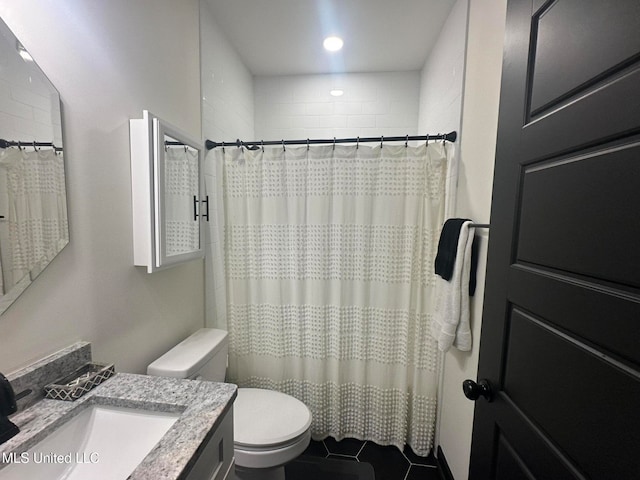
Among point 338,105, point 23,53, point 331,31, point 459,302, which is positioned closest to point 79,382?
point 23,53

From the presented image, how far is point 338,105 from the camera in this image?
2301 mm

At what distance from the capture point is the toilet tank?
1.14 m

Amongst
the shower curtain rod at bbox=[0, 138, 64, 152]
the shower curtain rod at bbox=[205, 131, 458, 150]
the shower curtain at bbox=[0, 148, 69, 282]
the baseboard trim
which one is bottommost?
the baseboard trim

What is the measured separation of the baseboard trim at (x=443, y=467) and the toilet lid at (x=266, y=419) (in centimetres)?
84

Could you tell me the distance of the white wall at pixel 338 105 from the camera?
88.7 inches

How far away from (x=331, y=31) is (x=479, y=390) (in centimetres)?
210

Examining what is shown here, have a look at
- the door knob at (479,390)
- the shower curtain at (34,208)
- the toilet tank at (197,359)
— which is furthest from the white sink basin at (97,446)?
the door knob at (479,390)

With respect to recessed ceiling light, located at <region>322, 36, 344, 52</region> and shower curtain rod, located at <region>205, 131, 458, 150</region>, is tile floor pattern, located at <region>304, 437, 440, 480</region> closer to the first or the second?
shower curtain rod, located at <region>205, 131, 458, 150</region>

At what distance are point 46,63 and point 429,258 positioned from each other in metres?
1.71

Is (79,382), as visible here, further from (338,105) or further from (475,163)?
(338,105)

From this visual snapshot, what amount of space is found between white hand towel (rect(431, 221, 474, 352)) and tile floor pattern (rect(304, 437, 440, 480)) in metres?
0.83

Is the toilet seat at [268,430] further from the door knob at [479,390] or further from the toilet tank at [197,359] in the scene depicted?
the door knob at [479,390]

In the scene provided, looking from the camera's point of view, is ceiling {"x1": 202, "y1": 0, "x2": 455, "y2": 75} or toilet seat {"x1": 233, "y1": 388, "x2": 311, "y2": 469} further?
ceiling {"x1": 202, "y1": 0, "x2": 455, "y2": 75}

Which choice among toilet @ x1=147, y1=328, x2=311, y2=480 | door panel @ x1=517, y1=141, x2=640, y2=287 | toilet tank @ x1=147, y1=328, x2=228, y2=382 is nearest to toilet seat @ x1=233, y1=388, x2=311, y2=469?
toilet @ x1=147, y1=328, x2=311, y2=480
